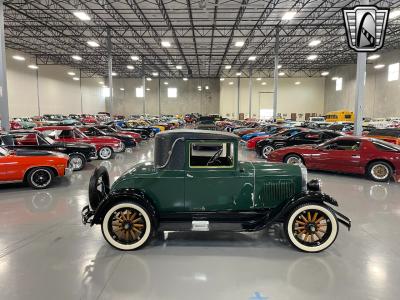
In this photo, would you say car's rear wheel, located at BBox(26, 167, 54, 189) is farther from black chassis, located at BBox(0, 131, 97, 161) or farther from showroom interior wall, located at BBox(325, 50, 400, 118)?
showroom interior wall, located at BBox(325, 50, 400, 118)

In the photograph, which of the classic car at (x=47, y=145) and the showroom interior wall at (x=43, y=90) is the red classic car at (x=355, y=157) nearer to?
the classic car at (x=47, y=145)

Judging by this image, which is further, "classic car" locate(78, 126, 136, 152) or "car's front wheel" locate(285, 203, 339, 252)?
"classic car" locate(78, 126, 136, 152)

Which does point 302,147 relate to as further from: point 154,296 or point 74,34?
point 74,34

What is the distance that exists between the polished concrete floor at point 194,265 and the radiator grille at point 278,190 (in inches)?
29.0

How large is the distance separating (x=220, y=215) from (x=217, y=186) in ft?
1.49

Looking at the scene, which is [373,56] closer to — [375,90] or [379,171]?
[375,90]

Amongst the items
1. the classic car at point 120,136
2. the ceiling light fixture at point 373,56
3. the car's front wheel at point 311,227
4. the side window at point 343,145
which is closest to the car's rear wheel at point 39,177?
the car's front wheel at point 311,227

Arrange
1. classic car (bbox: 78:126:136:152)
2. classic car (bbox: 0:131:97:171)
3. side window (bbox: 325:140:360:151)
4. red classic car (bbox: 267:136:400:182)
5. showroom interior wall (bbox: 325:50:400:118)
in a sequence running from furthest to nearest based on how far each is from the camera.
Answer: showroom interior wall (bbox: 325:50:400:118) < classic car (bbox: 78:126:136:152) < classic car (bbox: 0:131:97:171) < side window (bbox: 325:140:360:151) < red classic car (bbox: 267:136:400:182)

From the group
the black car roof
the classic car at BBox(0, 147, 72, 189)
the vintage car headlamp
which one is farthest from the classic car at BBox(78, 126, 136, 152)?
the vintage car headlamp

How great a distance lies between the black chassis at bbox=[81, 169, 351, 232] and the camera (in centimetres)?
429

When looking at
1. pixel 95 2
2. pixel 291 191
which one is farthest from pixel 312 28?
pixel 291 191

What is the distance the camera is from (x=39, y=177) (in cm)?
785

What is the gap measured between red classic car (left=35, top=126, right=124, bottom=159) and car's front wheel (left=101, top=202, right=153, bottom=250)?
8.17 metres

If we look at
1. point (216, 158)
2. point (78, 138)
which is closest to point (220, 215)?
point (216, 158)
